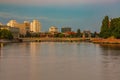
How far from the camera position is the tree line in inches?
4126

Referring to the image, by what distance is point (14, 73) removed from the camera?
81.4ft

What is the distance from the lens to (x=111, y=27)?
4377 inches

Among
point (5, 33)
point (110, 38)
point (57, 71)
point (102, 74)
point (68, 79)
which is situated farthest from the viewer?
point (5, 33)

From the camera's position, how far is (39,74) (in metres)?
24.2

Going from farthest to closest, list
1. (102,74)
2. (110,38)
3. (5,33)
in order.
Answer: (5,33) → (110,38) → (102,74)

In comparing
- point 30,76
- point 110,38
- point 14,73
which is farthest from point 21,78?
point 110,38

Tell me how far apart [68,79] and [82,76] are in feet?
5.17

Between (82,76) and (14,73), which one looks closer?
(82,76)

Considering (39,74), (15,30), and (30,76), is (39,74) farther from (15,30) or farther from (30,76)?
(15,30)

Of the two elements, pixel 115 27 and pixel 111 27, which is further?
pixel 111 27

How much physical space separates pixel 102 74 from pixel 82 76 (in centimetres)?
170

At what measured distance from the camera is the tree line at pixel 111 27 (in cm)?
10481

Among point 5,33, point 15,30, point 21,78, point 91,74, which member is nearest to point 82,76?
point 91,74

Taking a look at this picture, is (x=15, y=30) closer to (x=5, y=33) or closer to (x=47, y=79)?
(x=5, y=33)
